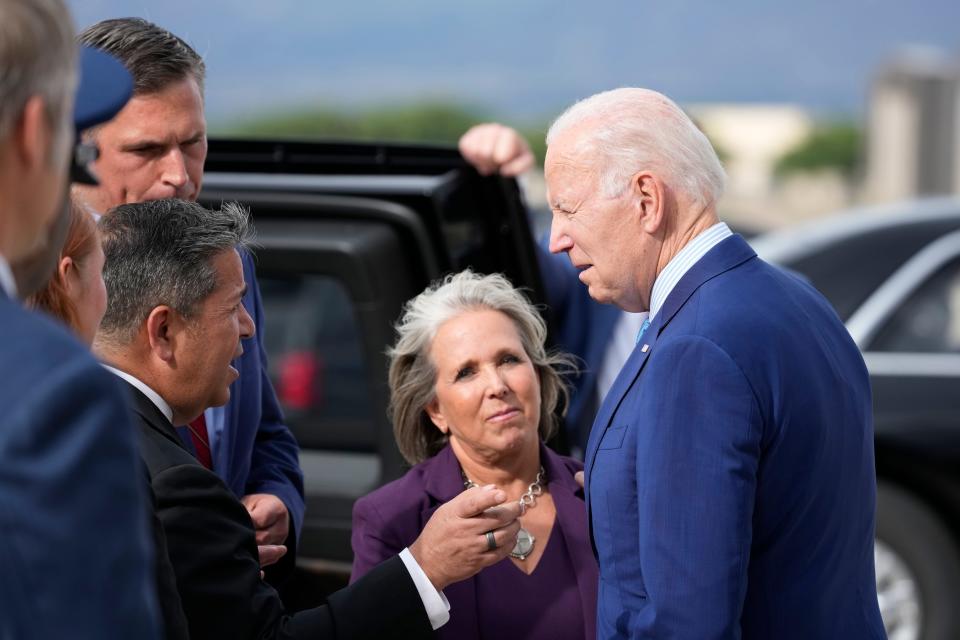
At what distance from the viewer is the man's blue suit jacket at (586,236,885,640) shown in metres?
2.03

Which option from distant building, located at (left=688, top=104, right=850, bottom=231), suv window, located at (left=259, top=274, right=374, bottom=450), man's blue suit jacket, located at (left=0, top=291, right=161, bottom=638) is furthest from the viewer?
distant building, located at (left=688, top=104, right=850, bottom=231)

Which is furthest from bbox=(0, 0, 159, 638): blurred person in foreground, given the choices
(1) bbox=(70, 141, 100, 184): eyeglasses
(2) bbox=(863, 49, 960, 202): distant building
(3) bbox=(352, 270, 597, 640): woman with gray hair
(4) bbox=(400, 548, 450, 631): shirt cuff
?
(2) bbox=(863, 49, 960, 202): distant building

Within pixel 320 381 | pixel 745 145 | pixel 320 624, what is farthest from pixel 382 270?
pixel 745 145

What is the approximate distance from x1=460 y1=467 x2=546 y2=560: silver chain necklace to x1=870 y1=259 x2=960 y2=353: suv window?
10.3 ft

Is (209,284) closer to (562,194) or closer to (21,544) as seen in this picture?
(562,194)

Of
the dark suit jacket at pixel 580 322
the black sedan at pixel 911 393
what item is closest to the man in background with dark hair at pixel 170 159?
the dark suit jacket at pixel 580 322

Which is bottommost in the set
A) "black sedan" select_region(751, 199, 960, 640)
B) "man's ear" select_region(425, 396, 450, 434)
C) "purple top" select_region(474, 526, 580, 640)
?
"black sedan" select_region(751, 199, 960, 640)

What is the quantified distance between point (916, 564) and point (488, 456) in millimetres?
3236

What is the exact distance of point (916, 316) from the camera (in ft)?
18.7

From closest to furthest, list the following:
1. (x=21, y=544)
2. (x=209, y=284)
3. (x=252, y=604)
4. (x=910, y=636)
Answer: (x=21, y=544) < (x=252, y=604) < (x=209, y=284) < (x=910, y=636)

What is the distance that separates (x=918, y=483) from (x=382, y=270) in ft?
10.4

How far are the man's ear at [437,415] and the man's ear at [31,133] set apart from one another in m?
1.70

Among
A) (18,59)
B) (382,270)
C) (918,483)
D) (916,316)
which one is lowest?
(918,483)

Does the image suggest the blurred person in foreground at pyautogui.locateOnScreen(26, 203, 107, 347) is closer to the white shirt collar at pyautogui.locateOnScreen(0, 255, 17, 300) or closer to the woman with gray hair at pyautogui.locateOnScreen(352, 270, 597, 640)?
the white shirt collar at pyautogui.locateOnScreen(0, 255, 17, 300)
